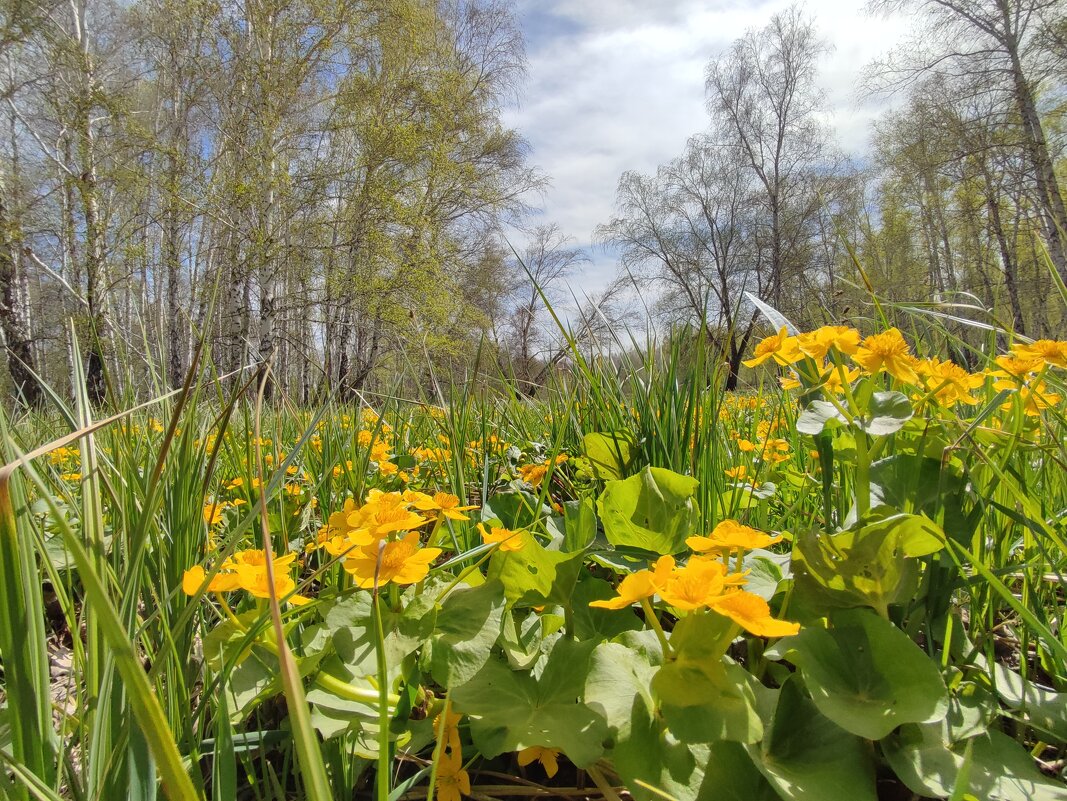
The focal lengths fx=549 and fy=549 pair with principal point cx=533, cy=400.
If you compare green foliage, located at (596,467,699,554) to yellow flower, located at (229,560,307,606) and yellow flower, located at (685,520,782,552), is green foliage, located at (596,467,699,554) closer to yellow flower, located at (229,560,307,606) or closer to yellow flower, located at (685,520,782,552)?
yellow flower, located at (685,520,782,552)

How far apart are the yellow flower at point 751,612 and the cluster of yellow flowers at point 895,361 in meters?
0.26

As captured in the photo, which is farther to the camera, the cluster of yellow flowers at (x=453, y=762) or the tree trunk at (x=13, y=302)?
the tree trunk at (x=13, y=302)

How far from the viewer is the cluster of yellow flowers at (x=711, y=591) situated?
13.4 inches

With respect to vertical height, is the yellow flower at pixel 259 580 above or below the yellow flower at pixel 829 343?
below

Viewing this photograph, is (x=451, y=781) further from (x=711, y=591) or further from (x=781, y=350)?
(x=781, y=350)

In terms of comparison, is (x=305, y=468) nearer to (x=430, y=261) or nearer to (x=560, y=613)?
(x=560, y=613)

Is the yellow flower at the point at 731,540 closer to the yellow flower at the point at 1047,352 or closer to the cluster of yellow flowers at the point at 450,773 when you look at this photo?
the cluster of yellow flowers at the point at 450,773

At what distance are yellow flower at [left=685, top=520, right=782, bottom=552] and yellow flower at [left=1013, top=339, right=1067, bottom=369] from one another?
0.39 meters

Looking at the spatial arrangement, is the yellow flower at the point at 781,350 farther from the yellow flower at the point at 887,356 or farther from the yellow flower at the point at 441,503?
the yellow flower at the point at 441,503

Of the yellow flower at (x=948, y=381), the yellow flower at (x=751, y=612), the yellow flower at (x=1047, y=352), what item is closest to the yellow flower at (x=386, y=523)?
the yellow flower at (x=751, y=612)

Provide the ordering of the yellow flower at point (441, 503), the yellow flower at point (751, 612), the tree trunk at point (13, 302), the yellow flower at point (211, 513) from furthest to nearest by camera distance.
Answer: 1. the tree trunk at point (13, 302)
2. the yellow flower at point (211, 513)
3. the yellow flower at point (441, 503)
4. the yellow flower at point (751, 612)

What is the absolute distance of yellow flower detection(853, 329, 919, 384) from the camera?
1.76ft

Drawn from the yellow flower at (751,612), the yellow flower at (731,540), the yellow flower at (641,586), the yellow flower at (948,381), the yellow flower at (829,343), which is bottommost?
the yellow flower at (751,612)

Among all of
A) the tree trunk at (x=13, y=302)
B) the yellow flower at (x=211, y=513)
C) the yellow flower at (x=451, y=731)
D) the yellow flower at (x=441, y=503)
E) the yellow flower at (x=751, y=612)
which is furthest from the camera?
the tree trunk at (x=13, y=302)
